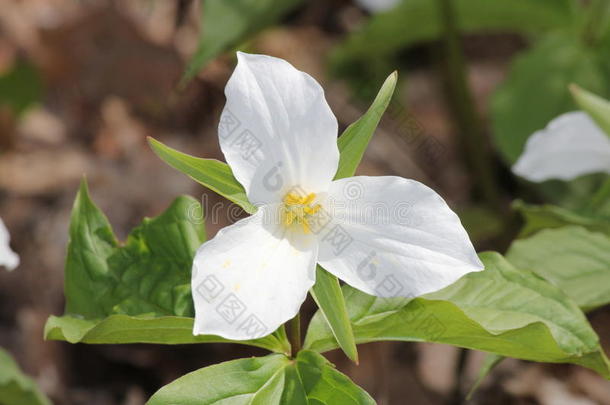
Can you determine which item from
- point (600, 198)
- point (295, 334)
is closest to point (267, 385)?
point (295, 334)

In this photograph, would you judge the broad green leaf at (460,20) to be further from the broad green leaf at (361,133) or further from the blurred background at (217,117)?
the broad green leaf at (361,133)

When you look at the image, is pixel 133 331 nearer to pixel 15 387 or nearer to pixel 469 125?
pixel 15 387

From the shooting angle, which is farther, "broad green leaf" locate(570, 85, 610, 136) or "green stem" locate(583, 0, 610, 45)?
"green stem" locate(583, 0, 610, 45)

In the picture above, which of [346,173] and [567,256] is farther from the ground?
[346,173]

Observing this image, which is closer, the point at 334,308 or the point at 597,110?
the point at 334,308

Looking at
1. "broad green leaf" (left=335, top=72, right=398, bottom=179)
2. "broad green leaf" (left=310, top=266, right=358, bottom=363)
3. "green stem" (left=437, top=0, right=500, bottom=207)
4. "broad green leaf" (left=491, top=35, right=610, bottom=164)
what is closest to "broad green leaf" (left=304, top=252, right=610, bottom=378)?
"broad green leaf" (left=310, top=266, right=358, bottom=363)

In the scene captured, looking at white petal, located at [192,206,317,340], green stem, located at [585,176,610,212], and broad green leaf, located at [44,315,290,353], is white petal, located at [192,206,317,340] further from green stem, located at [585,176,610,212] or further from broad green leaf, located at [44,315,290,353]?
green stem, located at [585,176,610,212]
